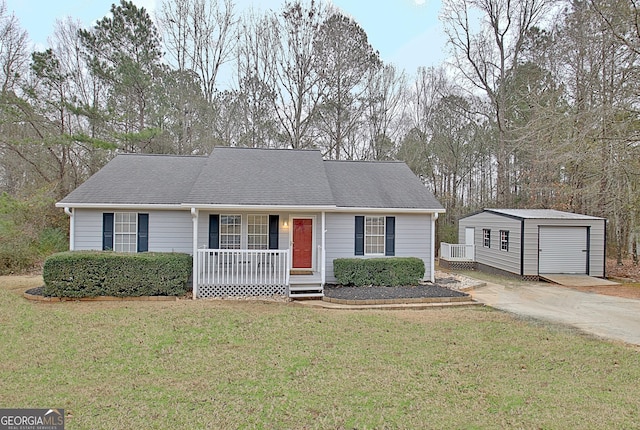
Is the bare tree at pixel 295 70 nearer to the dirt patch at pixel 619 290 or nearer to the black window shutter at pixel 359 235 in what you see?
the black window shutter at pixel 359 235

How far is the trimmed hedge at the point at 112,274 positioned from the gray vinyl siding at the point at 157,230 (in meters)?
1.33

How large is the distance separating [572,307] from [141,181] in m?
13.1

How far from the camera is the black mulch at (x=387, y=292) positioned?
9453mm

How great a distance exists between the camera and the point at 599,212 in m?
17.2

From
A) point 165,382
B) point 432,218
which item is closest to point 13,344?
→ point 165,382

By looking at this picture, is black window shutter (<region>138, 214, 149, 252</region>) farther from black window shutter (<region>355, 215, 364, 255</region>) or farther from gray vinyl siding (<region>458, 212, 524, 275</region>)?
gray vinyl siding (<region>458, 212, 524, 275</region>)

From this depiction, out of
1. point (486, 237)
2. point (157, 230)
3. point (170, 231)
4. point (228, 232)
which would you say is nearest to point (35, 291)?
point (157, 230)

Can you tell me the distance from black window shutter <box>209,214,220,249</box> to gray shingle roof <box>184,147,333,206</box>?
0.95 meters

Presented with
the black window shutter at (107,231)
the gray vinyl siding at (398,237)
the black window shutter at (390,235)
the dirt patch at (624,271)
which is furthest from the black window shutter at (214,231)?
the dirt patch at (624,271)

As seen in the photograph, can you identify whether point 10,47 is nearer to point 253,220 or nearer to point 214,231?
point 214,231

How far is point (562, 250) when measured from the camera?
13867mm

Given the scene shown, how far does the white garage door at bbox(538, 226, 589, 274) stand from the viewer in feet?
45.2

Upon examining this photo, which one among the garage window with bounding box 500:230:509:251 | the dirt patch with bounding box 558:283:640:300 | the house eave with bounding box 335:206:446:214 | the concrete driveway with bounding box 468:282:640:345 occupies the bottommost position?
the dirt patch with bounding box 558:283:640:300

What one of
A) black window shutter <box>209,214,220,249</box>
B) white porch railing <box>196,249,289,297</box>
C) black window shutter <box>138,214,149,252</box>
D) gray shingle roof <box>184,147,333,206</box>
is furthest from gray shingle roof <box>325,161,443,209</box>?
black window shutter <box>138,214,149,252</box>
